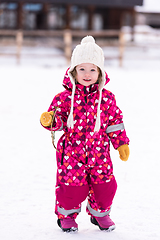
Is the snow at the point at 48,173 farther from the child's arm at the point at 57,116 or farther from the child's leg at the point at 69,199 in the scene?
the child's arm at the point at 57,116

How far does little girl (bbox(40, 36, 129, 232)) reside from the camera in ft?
7.68

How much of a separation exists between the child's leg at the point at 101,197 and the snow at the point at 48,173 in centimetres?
13

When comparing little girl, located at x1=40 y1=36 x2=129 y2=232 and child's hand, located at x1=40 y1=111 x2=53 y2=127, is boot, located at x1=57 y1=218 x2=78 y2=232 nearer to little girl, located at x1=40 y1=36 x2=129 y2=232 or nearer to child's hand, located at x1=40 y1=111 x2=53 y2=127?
little girl, located at x1=40 y1=36 x2=129 y2=232

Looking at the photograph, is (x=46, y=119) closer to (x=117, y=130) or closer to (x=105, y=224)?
(x=117, y=130)

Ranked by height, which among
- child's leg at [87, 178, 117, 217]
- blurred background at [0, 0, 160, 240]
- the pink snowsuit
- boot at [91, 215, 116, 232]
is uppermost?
the pink snowsuit

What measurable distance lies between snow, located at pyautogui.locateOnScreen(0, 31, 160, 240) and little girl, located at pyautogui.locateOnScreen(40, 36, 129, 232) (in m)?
0.24

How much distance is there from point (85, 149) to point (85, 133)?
0.29ft

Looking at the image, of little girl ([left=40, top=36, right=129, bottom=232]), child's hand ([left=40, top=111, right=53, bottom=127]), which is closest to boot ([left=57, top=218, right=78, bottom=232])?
little girl ([left=40, top=36, right=129, bottom=232])

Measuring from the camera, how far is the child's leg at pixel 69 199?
2363mm

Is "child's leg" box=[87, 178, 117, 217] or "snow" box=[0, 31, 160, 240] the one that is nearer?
"child's leg" box=[87, 178, 117, 217]

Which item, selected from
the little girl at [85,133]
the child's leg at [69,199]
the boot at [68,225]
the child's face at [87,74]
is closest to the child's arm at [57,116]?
the little girl at [85,133]

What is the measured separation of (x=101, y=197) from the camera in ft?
7.91

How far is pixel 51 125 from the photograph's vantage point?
2.29m

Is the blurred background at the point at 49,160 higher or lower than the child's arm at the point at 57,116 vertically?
lower
